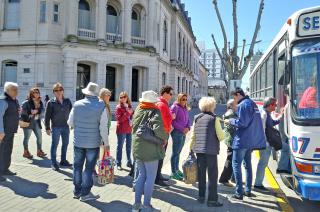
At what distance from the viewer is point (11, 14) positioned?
2769 centimetres

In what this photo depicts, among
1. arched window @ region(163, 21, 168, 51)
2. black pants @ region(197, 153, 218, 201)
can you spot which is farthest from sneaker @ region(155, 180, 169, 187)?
arched window @ region(163, 21, 168, 51)

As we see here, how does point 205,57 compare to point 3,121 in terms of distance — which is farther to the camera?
point 205,57

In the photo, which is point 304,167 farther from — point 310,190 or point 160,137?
point 160,137

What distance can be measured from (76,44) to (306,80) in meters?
23.2

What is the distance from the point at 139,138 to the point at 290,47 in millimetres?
2810

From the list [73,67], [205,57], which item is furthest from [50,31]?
[205,57]

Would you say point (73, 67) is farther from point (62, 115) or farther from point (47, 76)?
point (62, 115)

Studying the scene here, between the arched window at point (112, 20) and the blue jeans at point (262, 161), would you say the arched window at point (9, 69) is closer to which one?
the arched window at point (112, 20)

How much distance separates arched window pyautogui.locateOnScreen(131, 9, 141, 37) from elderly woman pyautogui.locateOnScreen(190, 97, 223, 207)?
2638cm

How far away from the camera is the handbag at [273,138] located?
6.19m

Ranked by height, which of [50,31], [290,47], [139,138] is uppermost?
[50,31]

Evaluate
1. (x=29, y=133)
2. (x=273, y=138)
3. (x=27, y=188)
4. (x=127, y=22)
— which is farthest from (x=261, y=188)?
(x=127, y=22)

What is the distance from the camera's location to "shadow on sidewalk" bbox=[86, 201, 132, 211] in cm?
537

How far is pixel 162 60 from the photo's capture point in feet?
115
